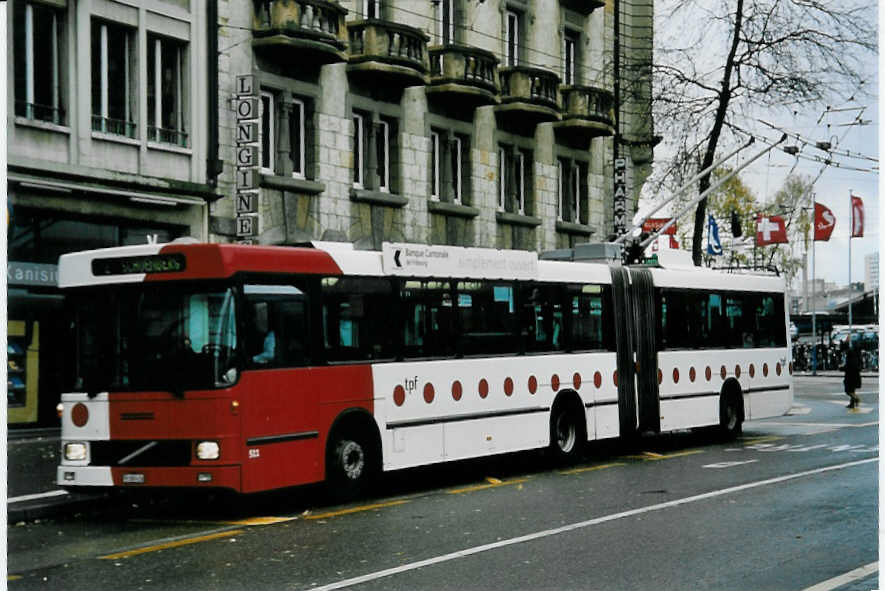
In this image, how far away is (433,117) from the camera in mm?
32438

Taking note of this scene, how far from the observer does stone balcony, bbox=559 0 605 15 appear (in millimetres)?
38156

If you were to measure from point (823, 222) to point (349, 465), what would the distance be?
22899 mm

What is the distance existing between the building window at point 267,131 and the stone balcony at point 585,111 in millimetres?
11985

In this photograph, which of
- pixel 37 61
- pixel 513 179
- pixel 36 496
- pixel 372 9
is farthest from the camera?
pixel 513 179

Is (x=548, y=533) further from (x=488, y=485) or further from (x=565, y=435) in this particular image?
(x=565, y=435)

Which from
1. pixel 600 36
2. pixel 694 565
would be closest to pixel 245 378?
pixel 694 565

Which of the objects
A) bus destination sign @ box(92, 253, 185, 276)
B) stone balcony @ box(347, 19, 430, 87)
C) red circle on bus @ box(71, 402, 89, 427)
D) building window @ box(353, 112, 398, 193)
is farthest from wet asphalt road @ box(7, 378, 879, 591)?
stone balcony @ box(347, 19, 430, 87)

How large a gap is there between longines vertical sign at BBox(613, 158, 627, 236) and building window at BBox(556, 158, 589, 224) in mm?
853

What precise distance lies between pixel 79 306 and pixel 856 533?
797 centimetres

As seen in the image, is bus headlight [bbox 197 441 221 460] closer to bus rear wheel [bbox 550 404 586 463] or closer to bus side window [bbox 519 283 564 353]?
bus side window [bbox 519 283 564 353]

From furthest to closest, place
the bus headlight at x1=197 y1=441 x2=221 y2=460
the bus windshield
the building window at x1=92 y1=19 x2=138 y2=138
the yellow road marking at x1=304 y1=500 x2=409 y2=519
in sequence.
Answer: the building window at x1=92 y1=19 x2=138 y2=138 → the yellow road marking at x1=304 y1=500 x2=409 y2=519 → the bus windshield → the bus headlight at x1=197 y1=441 x2=221 y2=460

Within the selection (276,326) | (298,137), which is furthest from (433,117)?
(276,326)

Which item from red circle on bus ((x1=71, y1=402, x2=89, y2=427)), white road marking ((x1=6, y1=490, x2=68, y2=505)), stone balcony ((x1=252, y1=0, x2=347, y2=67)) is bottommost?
white road marking ((x1=6, y1=490, x2=68, y2=505))

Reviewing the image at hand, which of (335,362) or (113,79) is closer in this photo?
(335,362)
